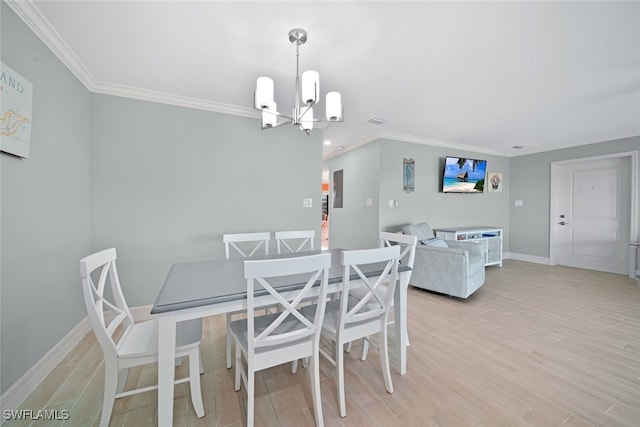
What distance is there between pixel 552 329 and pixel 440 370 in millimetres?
1500

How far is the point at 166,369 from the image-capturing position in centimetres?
120

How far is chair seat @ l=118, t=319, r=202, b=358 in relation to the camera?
1288 millimetres

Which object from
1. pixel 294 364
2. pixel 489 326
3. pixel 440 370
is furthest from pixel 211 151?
pixel 489 326

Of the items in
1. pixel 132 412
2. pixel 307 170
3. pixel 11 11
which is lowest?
pixel 132 412

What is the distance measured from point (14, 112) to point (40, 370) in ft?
5.51

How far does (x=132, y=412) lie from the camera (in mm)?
1469

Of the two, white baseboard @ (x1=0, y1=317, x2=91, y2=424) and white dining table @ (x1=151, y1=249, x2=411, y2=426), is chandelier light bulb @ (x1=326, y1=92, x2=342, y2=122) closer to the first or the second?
white dining table @ (x1=151, y1=249, x2=411, y2=426)

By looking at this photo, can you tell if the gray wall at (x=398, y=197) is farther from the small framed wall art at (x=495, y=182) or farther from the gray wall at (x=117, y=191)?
the gray wall at (x=117, y=191)

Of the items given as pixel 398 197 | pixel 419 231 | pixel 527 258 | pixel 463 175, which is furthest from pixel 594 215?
pixel 398 197

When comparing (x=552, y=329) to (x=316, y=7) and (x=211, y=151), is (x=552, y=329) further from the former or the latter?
(x=211, y=151)

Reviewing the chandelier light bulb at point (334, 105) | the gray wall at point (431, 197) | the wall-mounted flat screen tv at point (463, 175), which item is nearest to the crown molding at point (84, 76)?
the chandelier light bulb at point (334, 105)

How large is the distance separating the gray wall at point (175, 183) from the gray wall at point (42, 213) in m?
0.20

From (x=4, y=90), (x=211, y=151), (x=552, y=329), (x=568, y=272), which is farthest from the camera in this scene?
(x=568, y=272)

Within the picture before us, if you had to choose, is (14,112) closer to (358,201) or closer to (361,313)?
(361,313)
